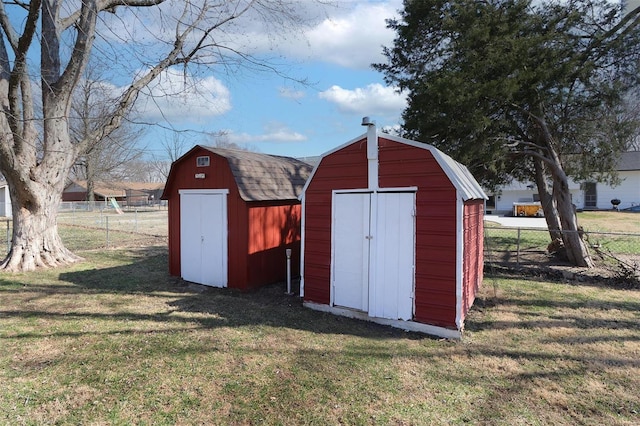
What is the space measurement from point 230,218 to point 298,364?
426cm

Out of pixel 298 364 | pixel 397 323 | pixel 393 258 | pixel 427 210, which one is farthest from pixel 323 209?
pixel 298 364

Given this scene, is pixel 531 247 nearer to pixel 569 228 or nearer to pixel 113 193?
pixel 569 228

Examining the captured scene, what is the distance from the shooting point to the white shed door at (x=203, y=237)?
806 centimetres

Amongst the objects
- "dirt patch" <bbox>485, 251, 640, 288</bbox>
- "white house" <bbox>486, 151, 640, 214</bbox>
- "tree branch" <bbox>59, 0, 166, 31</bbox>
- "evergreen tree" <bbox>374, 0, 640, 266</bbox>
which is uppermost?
"tree branch" <bbox>59, 0, 166, 31</bbox>

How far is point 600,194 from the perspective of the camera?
32062mm

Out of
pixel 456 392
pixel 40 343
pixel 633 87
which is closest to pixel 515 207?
pixel 633 87

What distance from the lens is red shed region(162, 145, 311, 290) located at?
7812mm

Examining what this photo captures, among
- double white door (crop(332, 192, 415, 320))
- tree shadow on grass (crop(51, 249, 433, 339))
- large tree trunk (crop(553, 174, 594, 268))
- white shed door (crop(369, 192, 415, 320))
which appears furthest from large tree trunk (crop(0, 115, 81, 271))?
large tree trunk (crop(553, 174, 594, 268))

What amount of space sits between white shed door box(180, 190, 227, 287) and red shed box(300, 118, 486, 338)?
91.1 inches

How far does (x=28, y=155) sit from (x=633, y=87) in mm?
14688

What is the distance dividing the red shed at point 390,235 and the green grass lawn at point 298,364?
0.38 m

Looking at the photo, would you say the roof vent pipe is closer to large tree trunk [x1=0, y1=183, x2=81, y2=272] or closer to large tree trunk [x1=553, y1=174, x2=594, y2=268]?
large tree trunk [x1=553, y1=174, x2=594, y2=268]

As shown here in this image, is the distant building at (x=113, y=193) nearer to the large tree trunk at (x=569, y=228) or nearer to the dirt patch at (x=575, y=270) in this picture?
the dirt patch at (x=575, y=270)

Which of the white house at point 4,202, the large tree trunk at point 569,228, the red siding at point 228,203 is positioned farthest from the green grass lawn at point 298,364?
the white house at point 4,202
